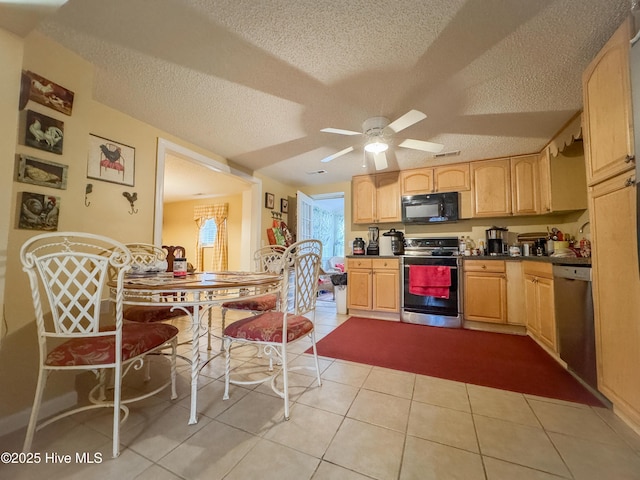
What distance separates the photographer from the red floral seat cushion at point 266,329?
4.68ft

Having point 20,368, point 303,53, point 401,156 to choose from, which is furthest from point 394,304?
point 20,368

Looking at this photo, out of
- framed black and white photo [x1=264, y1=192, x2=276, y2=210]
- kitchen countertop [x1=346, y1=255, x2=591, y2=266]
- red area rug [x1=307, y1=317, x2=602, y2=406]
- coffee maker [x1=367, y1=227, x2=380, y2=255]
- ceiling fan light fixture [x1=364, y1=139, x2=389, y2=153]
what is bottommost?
red area rug [x1=307, y1=317, x2=602, y2=406]

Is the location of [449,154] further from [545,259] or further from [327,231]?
[327,231]

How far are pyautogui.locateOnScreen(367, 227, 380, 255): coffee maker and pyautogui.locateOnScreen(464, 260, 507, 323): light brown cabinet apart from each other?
1.24m

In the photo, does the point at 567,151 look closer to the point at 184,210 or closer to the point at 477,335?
the point at 477,335

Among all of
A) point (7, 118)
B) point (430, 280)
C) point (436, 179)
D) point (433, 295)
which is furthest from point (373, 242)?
point (7, 118)

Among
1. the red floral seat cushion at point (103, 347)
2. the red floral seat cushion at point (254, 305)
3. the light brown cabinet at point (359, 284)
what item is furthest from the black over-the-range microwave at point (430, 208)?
the red floral seat cushion at point (103, 347)

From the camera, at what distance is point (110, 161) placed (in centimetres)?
216

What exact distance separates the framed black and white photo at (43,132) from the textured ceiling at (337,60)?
1.61ft

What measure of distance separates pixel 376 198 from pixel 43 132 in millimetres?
3543

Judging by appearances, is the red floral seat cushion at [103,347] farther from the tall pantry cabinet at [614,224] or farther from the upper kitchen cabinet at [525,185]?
the upper kitchen cabinet at [525,185]

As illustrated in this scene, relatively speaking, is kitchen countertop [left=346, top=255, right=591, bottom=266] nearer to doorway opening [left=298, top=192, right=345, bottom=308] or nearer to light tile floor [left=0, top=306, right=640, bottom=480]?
light tile floor [left=0, top=306, right=640, bottom=480]

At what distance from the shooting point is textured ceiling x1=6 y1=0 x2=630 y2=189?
1.30m

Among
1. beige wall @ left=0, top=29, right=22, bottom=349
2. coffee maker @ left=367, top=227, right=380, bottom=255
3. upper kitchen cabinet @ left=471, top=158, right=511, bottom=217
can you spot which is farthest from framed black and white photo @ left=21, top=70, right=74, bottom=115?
upper kitchen cabinet @ left=471, top=158, right=511, bottom=217
